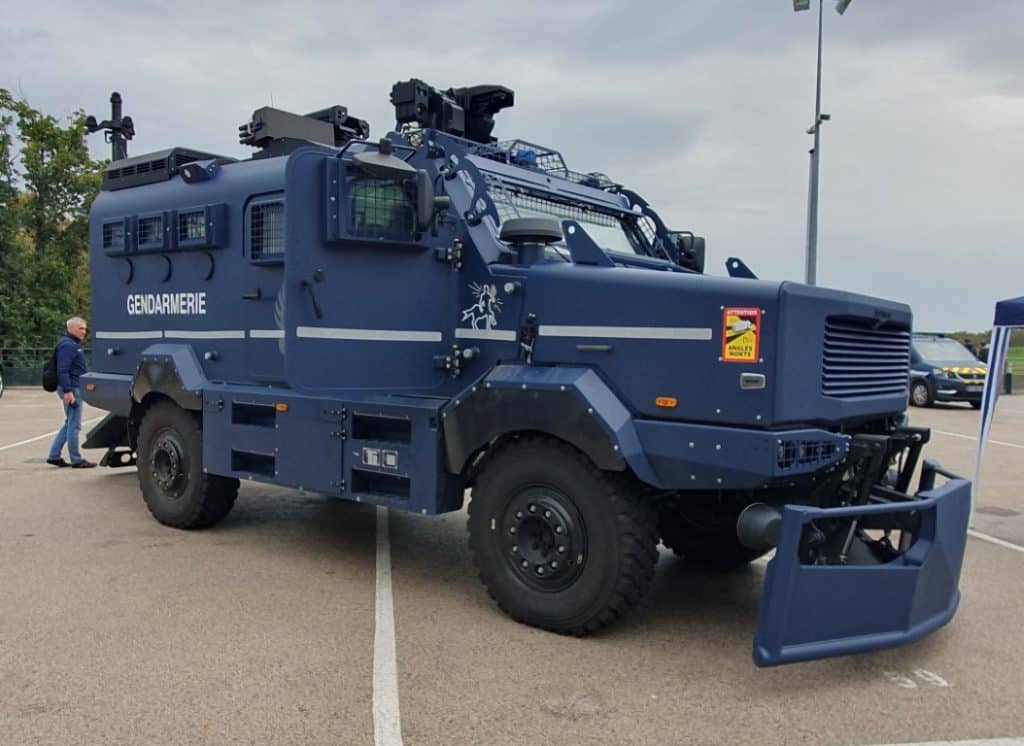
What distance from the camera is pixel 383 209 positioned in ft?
17.5

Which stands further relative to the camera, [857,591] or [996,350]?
[996,350]

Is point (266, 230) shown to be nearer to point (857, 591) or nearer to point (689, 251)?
point (689, 251)

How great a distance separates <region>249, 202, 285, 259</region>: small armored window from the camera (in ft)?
19.4

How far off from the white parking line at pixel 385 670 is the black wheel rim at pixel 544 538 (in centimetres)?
77

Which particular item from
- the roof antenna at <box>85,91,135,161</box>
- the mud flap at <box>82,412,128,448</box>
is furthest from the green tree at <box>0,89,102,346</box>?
the mud flap at <box>82,412,128,448</box>

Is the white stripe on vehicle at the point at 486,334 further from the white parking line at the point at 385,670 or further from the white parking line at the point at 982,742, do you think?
the white parking line at the point at 982,742

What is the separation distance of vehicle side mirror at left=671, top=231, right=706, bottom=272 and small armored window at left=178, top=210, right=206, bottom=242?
3.63 m

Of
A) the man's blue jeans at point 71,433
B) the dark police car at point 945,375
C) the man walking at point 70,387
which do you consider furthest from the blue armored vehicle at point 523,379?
the dark police car at point 945,375

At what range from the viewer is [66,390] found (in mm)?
9703

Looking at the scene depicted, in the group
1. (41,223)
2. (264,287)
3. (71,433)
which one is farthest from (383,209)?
(41,223)

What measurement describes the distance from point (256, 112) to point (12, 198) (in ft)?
72.5

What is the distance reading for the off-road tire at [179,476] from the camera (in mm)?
6609

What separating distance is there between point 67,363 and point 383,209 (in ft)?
20.2

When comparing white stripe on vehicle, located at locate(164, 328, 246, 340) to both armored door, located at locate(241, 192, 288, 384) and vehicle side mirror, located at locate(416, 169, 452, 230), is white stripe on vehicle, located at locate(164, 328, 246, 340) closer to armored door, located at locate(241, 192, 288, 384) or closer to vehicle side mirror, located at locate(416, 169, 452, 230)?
armored door, located at locate(241, 192, 288, 384)
